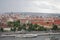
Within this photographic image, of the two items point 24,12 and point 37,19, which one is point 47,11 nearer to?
point 37,19

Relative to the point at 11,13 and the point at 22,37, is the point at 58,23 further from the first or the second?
the point at 11,13

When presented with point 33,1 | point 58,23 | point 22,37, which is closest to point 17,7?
point 33,1

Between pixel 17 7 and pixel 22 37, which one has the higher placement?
pixel 17 7

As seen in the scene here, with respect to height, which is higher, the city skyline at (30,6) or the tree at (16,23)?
the city skyline at (30,6)

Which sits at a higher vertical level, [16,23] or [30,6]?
[30,6]

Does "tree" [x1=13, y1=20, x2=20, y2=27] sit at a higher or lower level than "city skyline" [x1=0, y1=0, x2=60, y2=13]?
lower

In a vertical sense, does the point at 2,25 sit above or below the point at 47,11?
below

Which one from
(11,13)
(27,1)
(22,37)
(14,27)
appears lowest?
(22,37)

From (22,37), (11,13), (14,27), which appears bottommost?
(22,37)

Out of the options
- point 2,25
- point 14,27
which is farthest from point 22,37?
point 2,25
